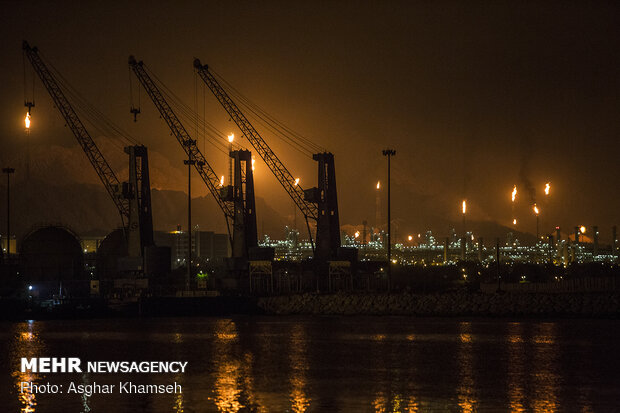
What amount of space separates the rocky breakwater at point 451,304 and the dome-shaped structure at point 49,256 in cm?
2547

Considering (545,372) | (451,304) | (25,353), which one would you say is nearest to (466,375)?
(545,372)

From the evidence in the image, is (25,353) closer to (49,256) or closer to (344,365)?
(344,365)

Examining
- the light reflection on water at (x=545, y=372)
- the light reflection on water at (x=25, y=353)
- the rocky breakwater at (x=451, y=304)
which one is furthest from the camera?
the rocky breakwater at (x=451, y=304)

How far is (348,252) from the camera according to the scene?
4370 inches

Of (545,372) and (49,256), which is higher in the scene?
(49,256)

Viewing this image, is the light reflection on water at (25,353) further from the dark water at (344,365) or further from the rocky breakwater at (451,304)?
the rocky breakwater at (451,304)

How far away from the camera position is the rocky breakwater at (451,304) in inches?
2854

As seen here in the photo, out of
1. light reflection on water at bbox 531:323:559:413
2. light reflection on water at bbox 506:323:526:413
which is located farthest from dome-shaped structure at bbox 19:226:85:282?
light reflection on water at bbox 531:323:559:413

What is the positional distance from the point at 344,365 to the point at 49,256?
220ft

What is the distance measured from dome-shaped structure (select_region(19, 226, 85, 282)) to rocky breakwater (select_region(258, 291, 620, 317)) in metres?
25.5

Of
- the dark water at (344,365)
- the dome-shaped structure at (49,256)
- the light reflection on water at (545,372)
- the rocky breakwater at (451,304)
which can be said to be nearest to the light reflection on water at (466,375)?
the dark water at (344,365)

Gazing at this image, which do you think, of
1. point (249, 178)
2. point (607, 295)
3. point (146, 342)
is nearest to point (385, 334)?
point (146, 342)

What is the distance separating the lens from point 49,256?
98.5m

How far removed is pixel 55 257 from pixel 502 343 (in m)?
63.3
